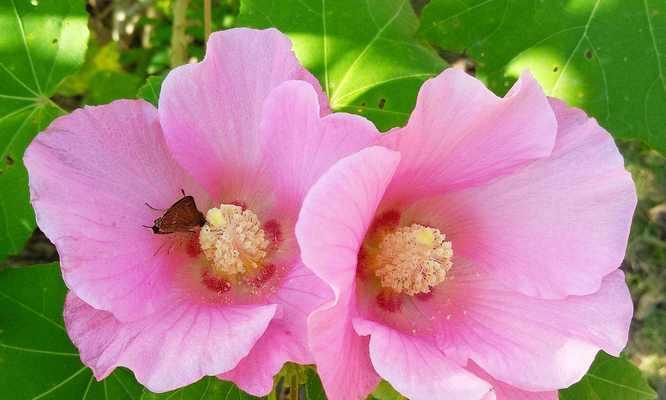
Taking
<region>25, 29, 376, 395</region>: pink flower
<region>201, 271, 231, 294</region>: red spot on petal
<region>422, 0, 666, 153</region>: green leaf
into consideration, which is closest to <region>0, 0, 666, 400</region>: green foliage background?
<region>422, 0, 666, 153</region>: green leaf

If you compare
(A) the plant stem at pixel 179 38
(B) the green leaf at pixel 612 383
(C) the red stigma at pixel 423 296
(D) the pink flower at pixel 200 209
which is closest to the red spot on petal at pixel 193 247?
(D) the pink flower at pixel 200 209

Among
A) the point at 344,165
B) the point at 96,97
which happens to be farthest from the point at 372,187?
the point at 96,97

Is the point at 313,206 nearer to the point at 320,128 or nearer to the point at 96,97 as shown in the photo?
the point at 320,128

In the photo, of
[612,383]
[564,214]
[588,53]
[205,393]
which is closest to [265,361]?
[205,393]

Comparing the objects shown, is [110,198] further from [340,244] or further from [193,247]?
[340,244]

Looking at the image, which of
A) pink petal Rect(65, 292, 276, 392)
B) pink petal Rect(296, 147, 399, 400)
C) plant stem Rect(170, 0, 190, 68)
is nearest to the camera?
pink petal Rect(296, 147, 399, 400)

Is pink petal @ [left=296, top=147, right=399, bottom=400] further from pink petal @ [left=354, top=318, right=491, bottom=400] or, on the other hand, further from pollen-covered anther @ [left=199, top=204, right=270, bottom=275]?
pollen-covered anther @ [left=199, top=204, right=270, bottom=275]

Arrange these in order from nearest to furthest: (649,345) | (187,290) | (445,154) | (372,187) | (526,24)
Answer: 1. (372,187)
2. (445,154)
3. (187,290)
4. (526,24)
5. (649,345)
